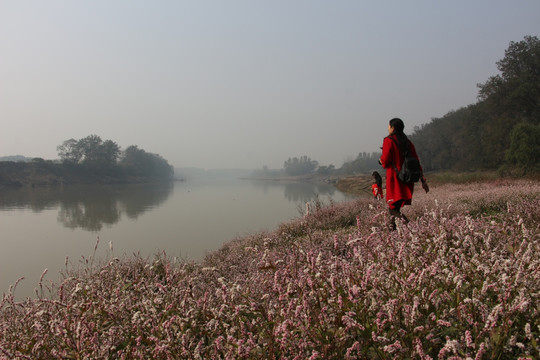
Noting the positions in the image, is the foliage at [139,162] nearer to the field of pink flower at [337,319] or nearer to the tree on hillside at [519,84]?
the tree on hillside at [519,84]

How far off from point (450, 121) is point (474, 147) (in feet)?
69.8

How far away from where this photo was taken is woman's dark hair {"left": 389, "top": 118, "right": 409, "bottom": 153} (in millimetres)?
6781

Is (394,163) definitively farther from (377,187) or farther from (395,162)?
(377,187)

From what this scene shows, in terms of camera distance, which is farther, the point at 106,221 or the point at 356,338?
the point at 106,221

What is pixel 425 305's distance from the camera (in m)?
2.33

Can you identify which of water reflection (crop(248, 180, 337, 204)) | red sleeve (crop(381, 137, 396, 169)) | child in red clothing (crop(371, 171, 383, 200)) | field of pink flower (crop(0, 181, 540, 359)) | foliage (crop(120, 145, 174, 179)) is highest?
foliage (crop(120, 145, 174, 179))

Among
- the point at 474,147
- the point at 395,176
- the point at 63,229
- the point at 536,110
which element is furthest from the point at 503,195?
the point at 474,147

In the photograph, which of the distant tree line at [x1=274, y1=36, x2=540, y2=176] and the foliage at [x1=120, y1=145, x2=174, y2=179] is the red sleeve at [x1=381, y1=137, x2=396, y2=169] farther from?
the foliage at [x1=120, y1=145, x2=174, y2=179]

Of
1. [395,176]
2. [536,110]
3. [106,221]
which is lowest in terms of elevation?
[106,221]

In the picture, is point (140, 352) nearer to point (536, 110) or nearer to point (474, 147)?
point (536, 110)

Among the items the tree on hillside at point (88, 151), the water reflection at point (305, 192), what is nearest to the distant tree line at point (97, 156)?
the tree on hillside at point (88, 151)

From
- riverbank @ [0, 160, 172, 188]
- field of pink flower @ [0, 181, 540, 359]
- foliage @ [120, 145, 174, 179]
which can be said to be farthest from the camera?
foliage @ [120, 145, 174, 179]

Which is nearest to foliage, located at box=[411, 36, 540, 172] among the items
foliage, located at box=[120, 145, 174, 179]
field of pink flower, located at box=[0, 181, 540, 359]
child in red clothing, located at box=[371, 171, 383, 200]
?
child in red clothing, located at box=[371, 171, 383, 200]

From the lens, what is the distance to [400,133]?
6.94m
